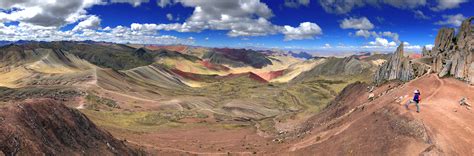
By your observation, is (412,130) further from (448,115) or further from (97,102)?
(97,102)

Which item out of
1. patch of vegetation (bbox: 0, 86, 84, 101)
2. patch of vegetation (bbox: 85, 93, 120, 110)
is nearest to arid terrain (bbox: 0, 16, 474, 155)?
patch of vegetation (bbox: 85, 93, 120, 110)

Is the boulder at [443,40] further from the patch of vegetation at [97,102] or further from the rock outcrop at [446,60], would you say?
the patch of vegetation at [97,102]

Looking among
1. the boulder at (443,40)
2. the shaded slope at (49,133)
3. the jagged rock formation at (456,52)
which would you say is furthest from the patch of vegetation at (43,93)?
the jagged rock formation at (456,52)

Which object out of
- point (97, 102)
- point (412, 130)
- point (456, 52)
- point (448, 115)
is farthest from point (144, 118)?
point (448, 115)

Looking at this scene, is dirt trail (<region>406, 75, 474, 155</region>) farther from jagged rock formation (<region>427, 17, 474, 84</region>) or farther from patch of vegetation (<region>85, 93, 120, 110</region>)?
patch of vegetation (<region>85, 93, 120, 110</region>)

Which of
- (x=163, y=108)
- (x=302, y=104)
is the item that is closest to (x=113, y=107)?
(x=163, y=108)

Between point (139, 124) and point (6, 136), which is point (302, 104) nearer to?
point (139, 124)
